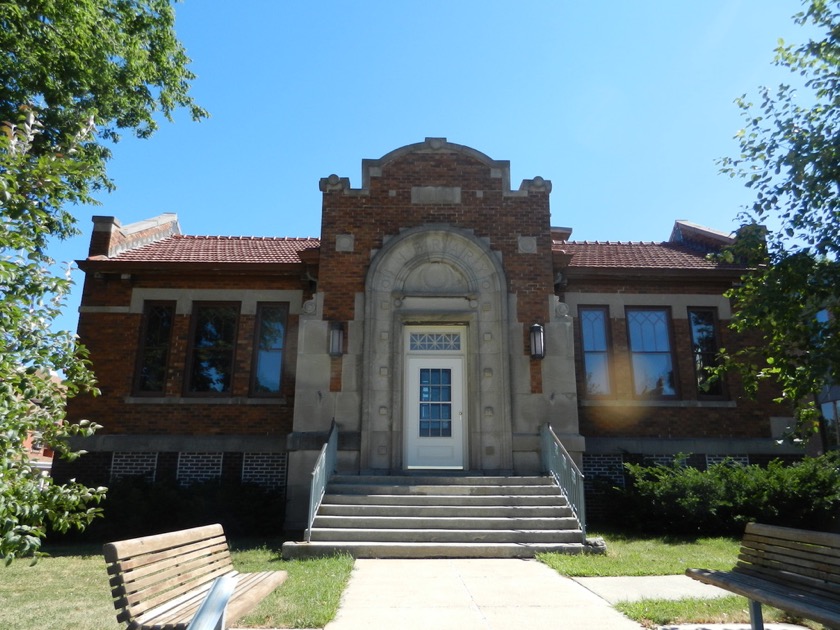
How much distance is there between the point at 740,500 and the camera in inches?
390

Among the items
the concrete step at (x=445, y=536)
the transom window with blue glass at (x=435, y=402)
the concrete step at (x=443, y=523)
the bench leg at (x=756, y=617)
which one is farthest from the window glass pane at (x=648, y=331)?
the bench leg at (x=756, y=617)

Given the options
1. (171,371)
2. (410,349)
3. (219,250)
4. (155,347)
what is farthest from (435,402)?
(219,250)

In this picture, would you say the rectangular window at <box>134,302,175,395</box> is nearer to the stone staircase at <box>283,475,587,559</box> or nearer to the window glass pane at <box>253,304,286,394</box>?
the window glass pane at <box>253,304,286,394</box>

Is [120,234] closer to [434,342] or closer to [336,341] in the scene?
[336,341]

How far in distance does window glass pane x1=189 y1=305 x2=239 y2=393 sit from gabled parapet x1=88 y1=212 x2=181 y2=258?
240cm

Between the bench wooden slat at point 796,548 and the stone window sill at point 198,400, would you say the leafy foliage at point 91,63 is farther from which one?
the bench wooden slat at point 796,548

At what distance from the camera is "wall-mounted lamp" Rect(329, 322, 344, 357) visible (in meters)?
11.2

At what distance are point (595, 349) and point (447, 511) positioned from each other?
221 inches

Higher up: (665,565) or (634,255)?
(634,255)

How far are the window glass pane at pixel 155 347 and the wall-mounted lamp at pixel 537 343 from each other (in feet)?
24.5

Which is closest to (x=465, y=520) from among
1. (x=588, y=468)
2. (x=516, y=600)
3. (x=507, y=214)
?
(x=516, y=600)

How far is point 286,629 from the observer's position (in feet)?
→ 15.5

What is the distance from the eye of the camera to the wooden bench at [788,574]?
12.7ft

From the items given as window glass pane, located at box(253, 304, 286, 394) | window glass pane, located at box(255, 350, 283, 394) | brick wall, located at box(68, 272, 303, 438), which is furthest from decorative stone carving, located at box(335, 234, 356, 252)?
window glass pane, located at box(255, 350, 283, 394)
